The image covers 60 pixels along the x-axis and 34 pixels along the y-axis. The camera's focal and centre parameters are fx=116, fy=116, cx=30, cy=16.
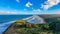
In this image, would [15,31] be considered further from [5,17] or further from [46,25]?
[46,25]

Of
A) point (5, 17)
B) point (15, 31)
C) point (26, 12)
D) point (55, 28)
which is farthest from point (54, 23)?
point (5, 17)

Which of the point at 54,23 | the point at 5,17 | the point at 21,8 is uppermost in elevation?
the point at 21,8

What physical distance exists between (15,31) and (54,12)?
0.61 meters

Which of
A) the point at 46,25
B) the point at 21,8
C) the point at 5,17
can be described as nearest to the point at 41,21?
the point at 46,25

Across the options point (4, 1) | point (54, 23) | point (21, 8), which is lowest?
point (54, 23)

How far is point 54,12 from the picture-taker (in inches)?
64.6

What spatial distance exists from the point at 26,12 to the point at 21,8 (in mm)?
91

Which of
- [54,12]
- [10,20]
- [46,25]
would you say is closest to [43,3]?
[54,12]

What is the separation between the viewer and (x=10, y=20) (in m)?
1.61

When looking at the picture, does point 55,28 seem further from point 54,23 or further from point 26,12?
point 26,12

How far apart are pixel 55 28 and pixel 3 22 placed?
726mm

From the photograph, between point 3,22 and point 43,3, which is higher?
point 43,3

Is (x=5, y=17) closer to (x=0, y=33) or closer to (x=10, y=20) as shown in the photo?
(x=10, y=20)

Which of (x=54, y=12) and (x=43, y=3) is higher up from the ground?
(x=43, y=3)
